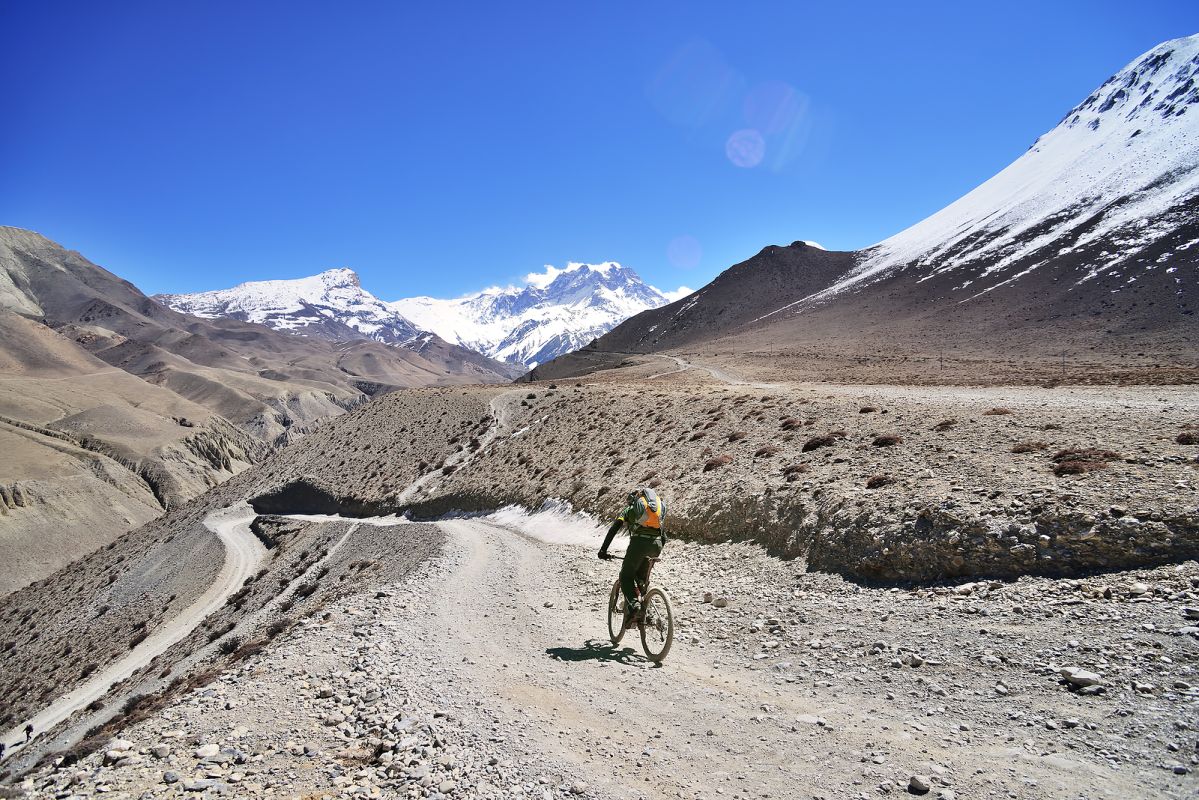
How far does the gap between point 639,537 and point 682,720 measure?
3.28 m

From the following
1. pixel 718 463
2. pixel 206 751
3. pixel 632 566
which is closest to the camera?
pixel 206 751

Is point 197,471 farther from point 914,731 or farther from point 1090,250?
point 1090,250

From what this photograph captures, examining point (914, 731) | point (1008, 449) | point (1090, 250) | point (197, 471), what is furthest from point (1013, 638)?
point (197, 471)

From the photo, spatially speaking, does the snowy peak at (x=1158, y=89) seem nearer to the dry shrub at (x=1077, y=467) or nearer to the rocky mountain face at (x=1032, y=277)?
the rocky mountain face at (x=1032, y=277)

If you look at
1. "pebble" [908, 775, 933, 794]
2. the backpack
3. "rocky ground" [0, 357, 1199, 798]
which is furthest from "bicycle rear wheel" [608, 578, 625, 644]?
"pebble" [908, 775, 933, 794]

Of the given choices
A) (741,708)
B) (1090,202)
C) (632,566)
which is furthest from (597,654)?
(1090,202)

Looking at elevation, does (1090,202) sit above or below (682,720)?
above

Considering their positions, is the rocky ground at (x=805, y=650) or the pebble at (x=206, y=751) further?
the pebble at (x=206, y=751)

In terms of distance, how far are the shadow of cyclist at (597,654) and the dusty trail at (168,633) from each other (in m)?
30.2

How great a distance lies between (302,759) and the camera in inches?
295

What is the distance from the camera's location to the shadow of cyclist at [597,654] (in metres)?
10.7

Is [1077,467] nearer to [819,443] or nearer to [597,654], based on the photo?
[819,443]

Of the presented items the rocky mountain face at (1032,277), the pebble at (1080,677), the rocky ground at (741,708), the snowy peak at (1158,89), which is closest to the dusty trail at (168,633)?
the rocky ground at (741,708)

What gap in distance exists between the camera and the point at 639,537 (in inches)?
424
